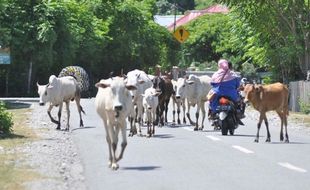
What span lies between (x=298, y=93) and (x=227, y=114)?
53.2ft

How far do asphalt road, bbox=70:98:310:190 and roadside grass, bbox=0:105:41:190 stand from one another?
1165 millimetres

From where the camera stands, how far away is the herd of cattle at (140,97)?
1507 cm

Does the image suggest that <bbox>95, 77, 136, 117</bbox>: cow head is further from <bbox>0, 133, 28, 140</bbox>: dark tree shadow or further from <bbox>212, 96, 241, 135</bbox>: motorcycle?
<bbox>212, 96, 241, 135</bbox>: motorcycle

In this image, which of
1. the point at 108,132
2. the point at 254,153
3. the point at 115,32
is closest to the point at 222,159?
the point at 254,153

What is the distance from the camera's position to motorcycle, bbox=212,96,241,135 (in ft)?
72.3

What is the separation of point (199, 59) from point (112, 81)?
73222 mm

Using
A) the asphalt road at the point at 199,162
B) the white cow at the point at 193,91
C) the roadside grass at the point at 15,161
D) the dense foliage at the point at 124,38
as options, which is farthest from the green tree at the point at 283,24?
the roadside grass at the point at 15,161

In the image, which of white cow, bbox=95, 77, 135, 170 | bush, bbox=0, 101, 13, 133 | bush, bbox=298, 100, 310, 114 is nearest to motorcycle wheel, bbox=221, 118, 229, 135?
bush, bbox=0, 101, 13, 133

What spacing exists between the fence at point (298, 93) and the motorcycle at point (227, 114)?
14180 millimetres

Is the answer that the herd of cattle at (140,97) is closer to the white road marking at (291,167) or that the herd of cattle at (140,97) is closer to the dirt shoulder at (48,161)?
the dirt shoulder at (48,161)

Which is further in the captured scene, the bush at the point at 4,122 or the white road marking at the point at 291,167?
the bush at the point at 4,122

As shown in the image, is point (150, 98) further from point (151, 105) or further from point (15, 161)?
point (15, 161)

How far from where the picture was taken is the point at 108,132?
15.4 metres

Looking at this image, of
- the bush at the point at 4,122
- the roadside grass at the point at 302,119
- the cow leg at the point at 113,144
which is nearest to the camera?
the cow leg at the point at 113,144
